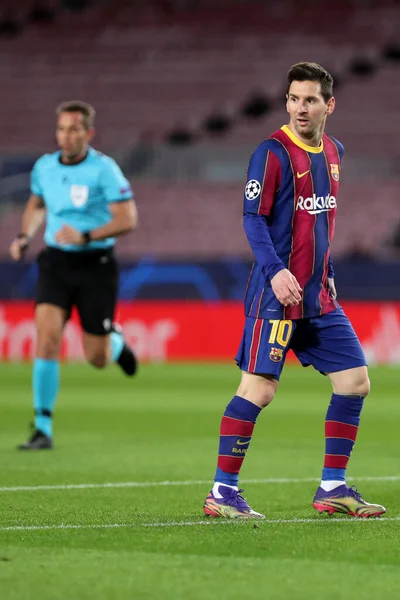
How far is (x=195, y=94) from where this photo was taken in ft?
106

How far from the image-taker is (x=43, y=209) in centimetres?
962

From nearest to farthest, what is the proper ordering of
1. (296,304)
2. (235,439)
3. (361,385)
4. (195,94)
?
(296,304)
(235,439)
(361,385)
(195,94)

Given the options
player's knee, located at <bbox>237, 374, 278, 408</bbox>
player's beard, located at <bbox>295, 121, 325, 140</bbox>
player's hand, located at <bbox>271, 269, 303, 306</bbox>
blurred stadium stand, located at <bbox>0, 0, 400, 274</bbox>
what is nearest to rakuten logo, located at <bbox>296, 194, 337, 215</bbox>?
player's beard, located at <bbox>295, 121, 325, 140</bbox>

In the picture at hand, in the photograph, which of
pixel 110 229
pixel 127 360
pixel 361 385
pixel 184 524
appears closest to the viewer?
pixel 184 524

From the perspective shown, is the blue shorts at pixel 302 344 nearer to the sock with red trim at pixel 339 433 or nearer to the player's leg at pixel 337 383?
the player's leg at pixel 337 383

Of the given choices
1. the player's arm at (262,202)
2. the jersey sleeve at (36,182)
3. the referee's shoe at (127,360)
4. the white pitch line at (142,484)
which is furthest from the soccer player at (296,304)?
the referee's shoe at (127,360)

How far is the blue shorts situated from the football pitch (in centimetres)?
67

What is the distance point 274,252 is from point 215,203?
74.1 feet

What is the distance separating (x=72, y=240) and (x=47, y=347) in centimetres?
76

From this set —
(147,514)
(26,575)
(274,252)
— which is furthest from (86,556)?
(274,252)

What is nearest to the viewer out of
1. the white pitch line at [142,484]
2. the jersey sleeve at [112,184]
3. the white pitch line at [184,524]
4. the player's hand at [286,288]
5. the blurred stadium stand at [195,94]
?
the white pitch line at [184,524]

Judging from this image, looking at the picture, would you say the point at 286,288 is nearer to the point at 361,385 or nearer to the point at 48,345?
the point at 361,385

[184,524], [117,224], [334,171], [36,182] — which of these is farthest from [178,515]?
[36,182]

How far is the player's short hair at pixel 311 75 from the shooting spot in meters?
5.77
